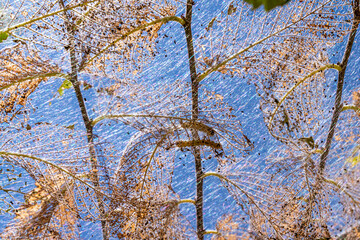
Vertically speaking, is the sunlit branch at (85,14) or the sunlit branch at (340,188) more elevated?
the sunlit branch at (85,14)

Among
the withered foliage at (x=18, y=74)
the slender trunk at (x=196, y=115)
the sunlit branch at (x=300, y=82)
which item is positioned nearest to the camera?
the withered foliage at (x=18, y=74)

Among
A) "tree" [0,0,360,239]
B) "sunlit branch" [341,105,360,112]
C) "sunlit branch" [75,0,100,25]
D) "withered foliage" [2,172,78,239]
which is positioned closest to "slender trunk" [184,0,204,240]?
"tree" [0,0,360,239]

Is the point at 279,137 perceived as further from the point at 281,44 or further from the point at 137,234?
the point at 137,234

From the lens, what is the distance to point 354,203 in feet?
3.40

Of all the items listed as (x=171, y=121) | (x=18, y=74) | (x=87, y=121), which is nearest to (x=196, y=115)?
(x=171, y=121)

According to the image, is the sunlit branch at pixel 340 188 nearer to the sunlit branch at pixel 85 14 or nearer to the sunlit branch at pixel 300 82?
the sunlit branch at pixel 300 82

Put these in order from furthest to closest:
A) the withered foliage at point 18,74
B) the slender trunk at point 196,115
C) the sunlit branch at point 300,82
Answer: the sunlit branch at point 300,82 < the slender trunk at point 196,115 < the withered foliage at point 18,74

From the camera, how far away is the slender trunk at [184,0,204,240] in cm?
93

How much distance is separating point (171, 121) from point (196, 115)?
0.08 m

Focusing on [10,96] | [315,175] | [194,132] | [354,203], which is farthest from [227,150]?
[10,96]

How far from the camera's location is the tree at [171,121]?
34.3 inches

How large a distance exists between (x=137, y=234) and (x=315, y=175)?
52 centimetres

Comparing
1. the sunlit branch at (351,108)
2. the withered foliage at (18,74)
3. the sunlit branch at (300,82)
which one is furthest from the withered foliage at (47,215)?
the sunlit branch at (351,108)

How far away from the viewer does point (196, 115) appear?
915 millimetres
